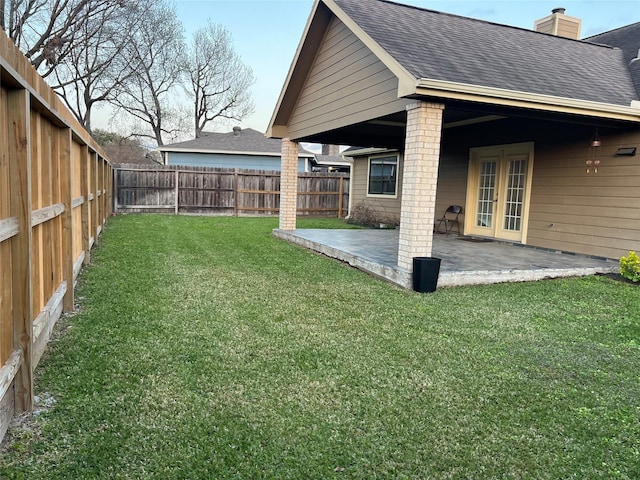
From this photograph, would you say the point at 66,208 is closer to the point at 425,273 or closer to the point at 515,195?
the point at 425,273

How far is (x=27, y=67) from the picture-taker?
2375 millimetres

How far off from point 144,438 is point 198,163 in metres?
20.4

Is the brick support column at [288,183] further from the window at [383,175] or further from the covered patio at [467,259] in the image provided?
the window at [383,175]

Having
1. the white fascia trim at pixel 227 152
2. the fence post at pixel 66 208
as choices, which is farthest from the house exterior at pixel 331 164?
the fence post at pixel 66 208

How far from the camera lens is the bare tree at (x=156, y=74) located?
77.4ft

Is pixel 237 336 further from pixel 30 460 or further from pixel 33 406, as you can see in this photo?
pixel 30 460

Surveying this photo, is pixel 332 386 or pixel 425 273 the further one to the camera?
pixel 425 273

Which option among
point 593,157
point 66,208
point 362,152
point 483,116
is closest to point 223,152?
point 362,152

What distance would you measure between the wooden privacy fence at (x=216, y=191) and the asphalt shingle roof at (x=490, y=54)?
29.9 ft

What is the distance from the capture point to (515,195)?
892 cm

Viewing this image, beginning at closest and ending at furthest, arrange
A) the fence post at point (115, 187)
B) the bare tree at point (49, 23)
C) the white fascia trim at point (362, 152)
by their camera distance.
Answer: the white fascia trim at point (362, 152) → the fence post at point (115, 187) → the bare tree at point (49, 23)

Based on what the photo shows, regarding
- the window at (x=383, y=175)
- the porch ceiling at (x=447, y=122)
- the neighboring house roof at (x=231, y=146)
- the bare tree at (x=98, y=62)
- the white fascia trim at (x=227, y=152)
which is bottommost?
the window at (x=383, y=175)

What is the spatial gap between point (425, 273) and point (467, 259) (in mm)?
1825

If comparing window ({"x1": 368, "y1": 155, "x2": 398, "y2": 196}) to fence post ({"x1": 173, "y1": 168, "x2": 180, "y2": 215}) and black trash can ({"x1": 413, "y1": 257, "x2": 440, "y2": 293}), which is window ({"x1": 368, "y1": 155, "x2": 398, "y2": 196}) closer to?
fence post ({"x1": 173, "y1": 168, "x2": 180, "y2": 215})
